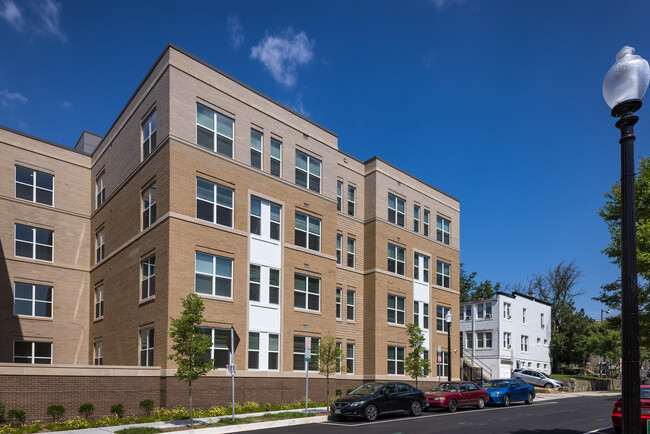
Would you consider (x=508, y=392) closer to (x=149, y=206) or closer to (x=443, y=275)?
(x=443, y=275)

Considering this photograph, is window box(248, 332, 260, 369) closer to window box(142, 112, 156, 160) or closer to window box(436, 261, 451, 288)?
window box(142, 112, 156, 160)

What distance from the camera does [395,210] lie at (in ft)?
123

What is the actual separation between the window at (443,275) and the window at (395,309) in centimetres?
512

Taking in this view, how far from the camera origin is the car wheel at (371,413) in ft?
68.0

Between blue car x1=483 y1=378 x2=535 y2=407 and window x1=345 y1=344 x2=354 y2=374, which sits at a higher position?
window x1=345 y1=344 x2=354 y2=374

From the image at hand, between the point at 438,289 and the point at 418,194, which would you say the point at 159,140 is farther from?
the point at 438,289

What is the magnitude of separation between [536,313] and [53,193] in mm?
46913

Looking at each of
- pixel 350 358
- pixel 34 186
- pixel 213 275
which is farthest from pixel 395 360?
pixel 34 186

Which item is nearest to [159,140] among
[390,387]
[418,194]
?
[390,387]

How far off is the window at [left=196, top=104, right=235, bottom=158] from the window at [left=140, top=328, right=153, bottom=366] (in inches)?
339

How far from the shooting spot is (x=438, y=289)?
132ft

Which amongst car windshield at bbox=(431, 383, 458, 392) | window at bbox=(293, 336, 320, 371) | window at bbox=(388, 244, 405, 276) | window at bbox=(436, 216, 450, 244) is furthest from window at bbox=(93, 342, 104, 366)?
window at bbox=(436, 216, 450, 244)

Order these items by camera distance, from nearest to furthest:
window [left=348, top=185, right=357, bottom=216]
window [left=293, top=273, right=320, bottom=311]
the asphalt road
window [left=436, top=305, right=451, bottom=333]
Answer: the asphalt road < window [left=293, top=273, right=320, bottom=311] < window [left=348, top=185, right=357, bottom=216] < window [left=436, top=305, right=451, bottom=333]

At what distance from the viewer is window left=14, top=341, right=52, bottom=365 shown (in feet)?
92.7
